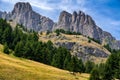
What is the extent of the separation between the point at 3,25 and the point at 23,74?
125166 mm

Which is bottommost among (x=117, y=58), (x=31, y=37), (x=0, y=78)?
(x=0, y=78)

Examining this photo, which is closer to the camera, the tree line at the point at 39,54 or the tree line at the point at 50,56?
the tree line at the point at 50,56

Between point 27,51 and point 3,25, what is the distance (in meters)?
57.2

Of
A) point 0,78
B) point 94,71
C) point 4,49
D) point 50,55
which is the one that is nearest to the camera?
point 0,78

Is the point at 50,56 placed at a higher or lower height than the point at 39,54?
lower

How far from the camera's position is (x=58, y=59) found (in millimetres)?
149250

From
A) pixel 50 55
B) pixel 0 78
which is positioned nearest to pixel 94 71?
pixel 0 78

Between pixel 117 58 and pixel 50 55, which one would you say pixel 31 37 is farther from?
pixel 117 58

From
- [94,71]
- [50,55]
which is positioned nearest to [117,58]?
[94,71]

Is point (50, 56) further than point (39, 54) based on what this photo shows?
Yes

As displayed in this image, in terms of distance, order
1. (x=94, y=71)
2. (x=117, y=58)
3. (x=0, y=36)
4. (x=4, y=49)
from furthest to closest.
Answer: (x=0, y=36), (x=4, y=49), (x=117, y=58), (x=94, y=71)

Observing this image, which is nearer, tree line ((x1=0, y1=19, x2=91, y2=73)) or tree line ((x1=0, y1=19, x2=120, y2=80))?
tree line ((x1=0, y1=19, x2=120, y2=80))

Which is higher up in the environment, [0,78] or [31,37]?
[31,37]

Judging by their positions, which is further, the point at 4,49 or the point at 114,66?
the point at 4,49
